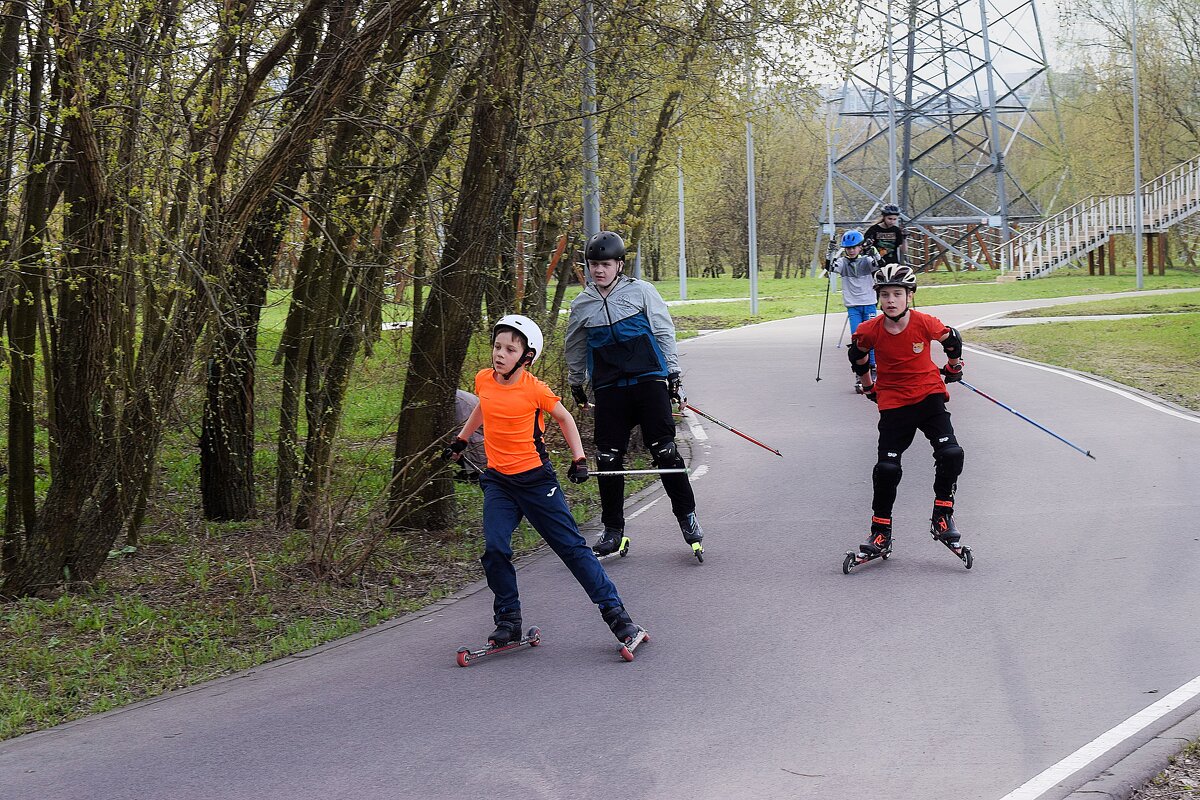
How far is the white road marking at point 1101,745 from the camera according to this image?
4.86 metres

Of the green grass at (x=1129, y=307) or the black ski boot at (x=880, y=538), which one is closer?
the black ski boot at (x=880, y=538)

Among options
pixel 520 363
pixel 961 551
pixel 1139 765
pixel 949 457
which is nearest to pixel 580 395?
pixel 520 363

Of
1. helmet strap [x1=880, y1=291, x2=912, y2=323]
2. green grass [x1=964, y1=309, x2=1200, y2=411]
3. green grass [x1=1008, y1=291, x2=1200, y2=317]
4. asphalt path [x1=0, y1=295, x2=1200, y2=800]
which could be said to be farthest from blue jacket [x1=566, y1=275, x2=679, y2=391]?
green grass [x1=1008, y1=291, x2=1200, y2=317]

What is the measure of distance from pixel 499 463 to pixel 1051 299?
2959 centimetres

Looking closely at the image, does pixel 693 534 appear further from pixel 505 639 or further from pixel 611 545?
pixel 505 639

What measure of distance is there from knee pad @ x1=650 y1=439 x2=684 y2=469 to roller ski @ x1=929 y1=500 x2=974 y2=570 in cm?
161

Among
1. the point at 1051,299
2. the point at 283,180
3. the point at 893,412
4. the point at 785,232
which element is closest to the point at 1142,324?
the point at 1051,299

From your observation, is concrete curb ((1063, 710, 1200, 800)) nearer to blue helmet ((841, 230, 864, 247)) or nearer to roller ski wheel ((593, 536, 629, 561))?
roller ski wheel ((593, 536, 629, 561))

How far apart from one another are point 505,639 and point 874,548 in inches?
102

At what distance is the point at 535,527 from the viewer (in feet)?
23.2

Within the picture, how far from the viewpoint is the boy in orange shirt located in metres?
6.96

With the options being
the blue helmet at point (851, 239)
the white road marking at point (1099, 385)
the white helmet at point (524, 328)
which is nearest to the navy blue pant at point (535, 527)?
the white helmet at point (524, 328)

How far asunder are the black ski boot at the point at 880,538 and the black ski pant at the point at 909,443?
1.6 inches

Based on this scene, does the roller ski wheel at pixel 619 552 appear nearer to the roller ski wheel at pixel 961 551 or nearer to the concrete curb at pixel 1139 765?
the roller ski wheel at pixel 961 551
